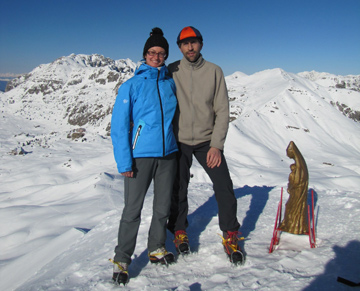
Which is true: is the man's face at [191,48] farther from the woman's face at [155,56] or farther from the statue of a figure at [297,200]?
the statue of a figure at [297,200]

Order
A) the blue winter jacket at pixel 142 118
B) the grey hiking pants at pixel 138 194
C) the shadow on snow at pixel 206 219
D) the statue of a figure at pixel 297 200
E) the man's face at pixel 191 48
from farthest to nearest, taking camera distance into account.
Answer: the statue of a figure at pixel 297 200 → the shadow on snow at pixel 206 219 → the man's face at pixel 191 48 → the grey hiking pants at pixel 138 194 → the blue winter jacket at pixel 142 118

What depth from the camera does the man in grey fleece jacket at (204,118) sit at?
122 inches

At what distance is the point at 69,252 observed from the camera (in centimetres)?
415

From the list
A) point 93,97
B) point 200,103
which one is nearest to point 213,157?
point 200,103

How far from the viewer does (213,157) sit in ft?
10.1

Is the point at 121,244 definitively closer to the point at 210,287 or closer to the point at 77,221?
the point at 210,287

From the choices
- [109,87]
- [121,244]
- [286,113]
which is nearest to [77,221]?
[121,244]

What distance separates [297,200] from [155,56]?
2.68 m

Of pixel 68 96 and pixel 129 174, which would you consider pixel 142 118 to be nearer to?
pixel 129 174

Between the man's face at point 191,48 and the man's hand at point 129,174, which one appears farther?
the man's face at point 191,48

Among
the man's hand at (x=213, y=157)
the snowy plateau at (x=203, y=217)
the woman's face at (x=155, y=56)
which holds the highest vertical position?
the woman's face at (x=155, y=56)

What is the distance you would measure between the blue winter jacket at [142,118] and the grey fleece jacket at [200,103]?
0.25m

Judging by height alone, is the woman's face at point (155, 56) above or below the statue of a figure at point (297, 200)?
above

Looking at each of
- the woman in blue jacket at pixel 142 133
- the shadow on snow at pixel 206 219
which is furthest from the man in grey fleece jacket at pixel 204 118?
the shadow on snow at pixel 206 219
